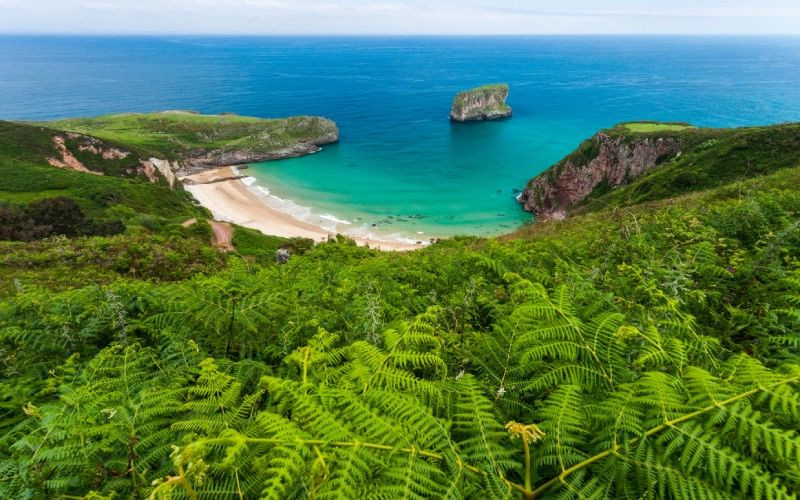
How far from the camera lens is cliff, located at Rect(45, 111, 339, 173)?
8406 cm

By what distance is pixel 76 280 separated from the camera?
14891 millimetres

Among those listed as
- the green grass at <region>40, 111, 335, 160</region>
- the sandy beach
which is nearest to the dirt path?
the sandy beach

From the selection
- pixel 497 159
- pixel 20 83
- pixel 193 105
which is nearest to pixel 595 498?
pixel 497 159

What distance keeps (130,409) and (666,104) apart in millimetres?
156742

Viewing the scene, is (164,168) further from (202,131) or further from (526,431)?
(526,431)

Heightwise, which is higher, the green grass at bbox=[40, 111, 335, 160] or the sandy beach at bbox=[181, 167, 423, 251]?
the green grass at bbox=[40, 111, 335, 160]

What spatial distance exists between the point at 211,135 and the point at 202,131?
9.99 feet

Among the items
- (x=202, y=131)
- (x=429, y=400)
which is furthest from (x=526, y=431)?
(x=202, y=131)

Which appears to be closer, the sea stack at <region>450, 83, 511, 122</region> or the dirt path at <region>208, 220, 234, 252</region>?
the dirt path at <region>208, 220, 234, 252</region>

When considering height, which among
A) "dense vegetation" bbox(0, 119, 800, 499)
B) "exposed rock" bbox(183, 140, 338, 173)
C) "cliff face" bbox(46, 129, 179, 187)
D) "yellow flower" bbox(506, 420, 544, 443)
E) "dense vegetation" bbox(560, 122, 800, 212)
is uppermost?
"yellow flower" bbox(506, 420, 544, 443)

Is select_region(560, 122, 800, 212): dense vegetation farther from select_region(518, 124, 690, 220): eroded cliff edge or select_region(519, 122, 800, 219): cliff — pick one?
select_region(518, 124, 690, 220): eroded cliff edge

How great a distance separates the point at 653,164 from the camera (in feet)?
159

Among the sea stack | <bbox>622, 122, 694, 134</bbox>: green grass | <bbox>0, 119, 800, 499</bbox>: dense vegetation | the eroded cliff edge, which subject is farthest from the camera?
the sea stack

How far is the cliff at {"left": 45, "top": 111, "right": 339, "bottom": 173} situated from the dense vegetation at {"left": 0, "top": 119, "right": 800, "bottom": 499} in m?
84.3
